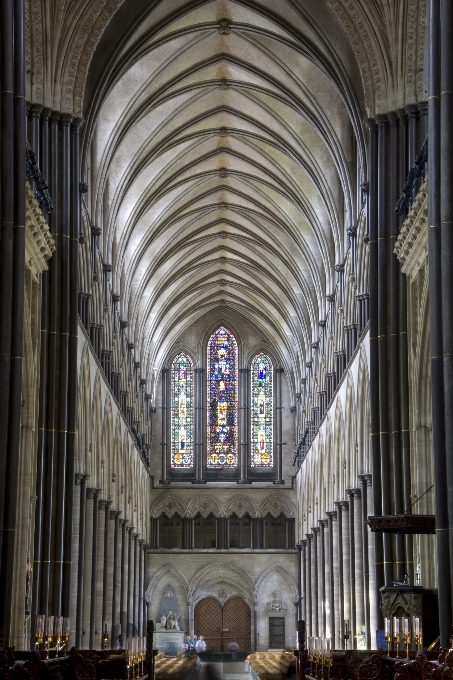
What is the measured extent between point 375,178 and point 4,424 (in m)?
14.8

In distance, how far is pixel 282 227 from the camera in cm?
4888

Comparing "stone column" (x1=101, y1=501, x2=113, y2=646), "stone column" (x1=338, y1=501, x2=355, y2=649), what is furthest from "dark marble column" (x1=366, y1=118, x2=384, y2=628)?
"stone column" (x1=101, y1=501, x2=113, y2=646)

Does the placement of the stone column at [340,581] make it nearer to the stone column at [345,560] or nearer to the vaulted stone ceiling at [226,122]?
the stone column at [345,560]

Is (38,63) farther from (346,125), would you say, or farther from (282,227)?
(282,227)

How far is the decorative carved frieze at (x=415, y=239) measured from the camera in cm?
2423

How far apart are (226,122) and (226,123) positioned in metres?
0.10

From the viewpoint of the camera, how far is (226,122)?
1745 inches

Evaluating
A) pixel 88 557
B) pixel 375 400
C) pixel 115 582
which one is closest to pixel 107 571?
pixel 115 582

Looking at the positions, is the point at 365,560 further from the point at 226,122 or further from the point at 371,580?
the point at 226,122

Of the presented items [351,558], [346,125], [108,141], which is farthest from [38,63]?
[351,558]

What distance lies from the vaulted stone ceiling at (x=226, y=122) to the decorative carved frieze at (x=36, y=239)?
727 cm

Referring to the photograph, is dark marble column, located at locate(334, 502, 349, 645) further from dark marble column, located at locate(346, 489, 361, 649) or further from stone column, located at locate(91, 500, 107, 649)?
stone column, located at locate(91, 500, 107, 649)

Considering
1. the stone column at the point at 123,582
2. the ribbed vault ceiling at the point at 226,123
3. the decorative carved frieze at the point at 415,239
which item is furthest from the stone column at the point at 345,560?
the decorative carved frieze at the point at 415,239

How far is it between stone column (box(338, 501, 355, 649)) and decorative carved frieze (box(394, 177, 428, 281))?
15.0 m
